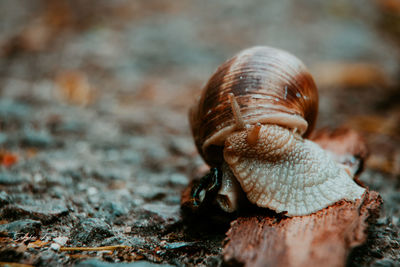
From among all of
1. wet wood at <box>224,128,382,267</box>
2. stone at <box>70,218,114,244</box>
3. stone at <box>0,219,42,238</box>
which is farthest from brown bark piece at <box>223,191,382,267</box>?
stone at <box>0,219,42,238</box>

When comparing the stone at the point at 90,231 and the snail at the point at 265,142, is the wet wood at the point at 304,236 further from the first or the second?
the stone at the point at 90,231

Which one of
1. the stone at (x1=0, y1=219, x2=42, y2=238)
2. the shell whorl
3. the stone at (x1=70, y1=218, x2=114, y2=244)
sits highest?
the shell whorl

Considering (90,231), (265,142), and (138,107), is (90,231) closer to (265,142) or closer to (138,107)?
(265,142)

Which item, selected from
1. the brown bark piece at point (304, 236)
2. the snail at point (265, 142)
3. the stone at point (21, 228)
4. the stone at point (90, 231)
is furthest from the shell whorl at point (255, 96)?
the stone at point (21, 228)

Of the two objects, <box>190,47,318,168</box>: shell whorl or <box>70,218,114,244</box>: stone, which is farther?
<box>190,47,318,168</box>: shell whorl

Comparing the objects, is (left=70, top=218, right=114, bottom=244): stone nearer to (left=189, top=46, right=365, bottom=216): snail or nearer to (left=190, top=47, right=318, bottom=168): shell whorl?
(left=189, top=46, right=365, bottom=216): snail

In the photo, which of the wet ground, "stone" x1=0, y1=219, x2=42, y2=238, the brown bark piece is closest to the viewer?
the brown bark piece

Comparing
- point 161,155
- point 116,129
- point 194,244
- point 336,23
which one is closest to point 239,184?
point 194,244

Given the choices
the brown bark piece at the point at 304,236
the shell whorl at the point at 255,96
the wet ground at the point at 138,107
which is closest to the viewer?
the brown bark piece at the point at 304,236
